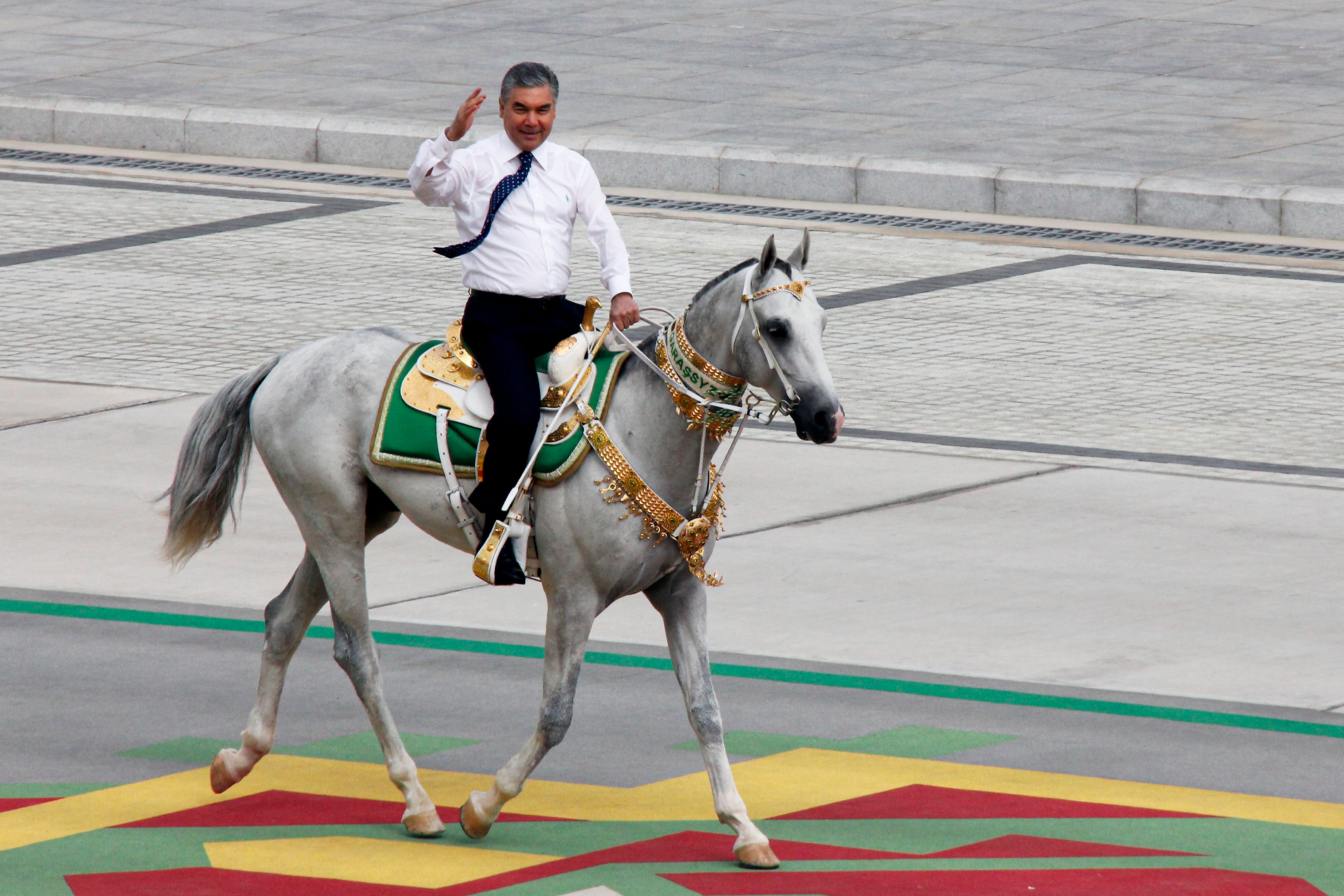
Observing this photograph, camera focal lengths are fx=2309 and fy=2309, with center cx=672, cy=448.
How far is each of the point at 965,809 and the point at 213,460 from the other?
2600 mm

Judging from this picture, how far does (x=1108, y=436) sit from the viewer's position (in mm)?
12078

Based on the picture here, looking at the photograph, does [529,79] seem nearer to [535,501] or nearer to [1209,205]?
[535,501]

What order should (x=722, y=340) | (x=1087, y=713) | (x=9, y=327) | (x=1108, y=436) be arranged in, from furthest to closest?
(x=9, y=327) < (x=1108, y=436) < (x=1087, y=713) < (x=722, y=340)

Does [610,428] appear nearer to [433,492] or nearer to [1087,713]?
[433,492]

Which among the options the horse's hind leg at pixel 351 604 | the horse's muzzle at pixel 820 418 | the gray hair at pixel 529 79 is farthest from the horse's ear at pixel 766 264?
the horse's hind leg at pixel 351 604

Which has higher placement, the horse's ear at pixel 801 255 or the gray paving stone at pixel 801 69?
the horse's ear at pixel 801 255

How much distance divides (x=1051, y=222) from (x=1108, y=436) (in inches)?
245

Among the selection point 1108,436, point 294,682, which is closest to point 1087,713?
point 294,682

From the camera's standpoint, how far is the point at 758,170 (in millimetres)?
18844

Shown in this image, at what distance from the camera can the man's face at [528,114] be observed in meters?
6.75

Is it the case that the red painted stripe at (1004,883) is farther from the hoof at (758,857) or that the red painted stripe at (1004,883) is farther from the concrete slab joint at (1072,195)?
→ the concrete slab joint at (1072,195)

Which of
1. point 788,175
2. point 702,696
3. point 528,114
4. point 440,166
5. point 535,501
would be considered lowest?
point 702,696

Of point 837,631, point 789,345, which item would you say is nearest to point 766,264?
point 789,345

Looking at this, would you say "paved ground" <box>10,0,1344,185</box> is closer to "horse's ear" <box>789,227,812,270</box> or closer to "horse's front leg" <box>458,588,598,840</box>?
"horse's ear" <box>789,227,812,270</box>
